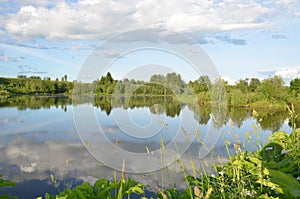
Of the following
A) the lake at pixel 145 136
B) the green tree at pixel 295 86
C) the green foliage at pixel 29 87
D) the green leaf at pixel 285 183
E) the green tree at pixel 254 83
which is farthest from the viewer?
the green foliage at pixel 29 87

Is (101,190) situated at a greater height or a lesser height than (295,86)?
lesser

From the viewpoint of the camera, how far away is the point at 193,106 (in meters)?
4.36

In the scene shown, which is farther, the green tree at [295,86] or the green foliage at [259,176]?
the green tree at [295,86]

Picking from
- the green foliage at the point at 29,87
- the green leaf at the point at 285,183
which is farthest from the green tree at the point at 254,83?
the green foliage at the point at 29,87

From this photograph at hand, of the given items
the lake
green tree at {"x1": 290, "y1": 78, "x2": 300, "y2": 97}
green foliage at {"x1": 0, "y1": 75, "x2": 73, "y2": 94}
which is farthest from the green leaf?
green foliage at {"x1": 0, "y1": 75, "x2": 73, "y2": 94}

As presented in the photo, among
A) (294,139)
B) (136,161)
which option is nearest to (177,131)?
(136,161)

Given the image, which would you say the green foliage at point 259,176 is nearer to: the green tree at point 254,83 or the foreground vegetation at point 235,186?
the foreground vegetation at point 235,186

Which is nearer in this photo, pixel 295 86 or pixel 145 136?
pixel 145 136

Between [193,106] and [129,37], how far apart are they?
1861 mm

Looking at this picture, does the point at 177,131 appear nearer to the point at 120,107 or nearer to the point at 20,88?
the point at 120,107

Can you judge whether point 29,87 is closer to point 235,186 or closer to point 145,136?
point 145,136

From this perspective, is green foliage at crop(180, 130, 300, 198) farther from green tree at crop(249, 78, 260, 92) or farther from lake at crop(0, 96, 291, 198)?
green tree at crop(249, 78, 260, 92)

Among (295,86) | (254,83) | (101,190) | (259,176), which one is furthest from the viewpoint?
(254,83)

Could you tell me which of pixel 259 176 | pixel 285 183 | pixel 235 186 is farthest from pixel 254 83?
Result: pixel 259 176
